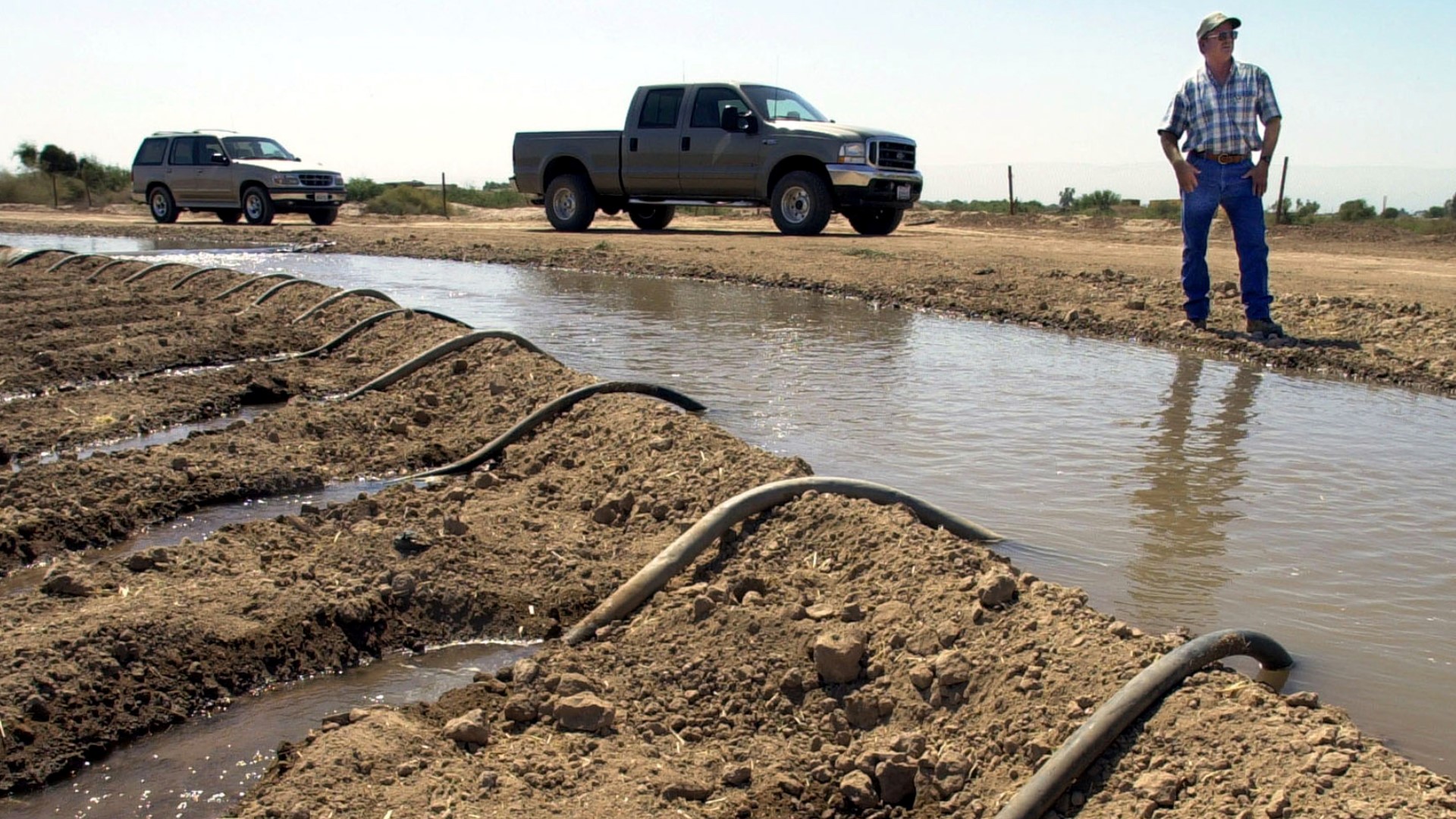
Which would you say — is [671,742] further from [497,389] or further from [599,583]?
[497,389]

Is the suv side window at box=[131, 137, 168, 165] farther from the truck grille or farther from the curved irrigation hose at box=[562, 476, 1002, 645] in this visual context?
the curved irrigation hose at box=[562, 476, 1002, 645]

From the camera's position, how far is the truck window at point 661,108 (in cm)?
1714

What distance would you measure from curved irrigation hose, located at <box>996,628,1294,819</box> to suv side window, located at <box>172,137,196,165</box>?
22.5 meters

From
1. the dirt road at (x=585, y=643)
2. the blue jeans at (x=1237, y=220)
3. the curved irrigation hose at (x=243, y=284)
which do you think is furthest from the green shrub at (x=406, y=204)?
the dirt road at (x=585, y=643)

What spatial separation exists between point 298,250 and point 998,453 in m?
13.9

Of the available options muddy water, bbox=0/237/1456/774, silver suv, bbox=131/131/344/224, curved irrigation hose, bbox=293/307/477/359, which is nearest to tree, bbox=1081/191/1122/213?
silver suv, bbox=131/131/344/224

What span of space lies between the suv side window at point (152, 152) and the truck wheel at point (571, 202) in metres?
8.47

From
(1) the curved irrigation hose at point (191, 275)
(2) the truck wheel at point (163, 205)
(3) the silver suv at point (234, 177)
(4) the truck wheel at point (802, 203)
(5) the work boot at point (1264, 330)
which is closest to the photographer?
(5) the work boot at point (1264, 330)

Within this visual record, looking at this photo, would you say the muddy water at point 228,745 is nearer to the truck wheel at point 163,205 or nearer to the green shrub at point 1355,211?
the truck wheel at point 163,205

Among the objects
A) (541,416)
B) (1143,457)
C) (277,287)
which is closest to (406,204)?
(277,287)

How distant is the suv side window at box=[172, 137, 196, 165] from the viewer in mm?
22078

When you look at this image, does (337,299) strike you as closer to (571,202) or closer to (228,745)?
(228,745)

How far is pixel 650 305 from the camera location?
1112cm

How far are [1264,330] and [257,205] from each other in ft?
60.3
